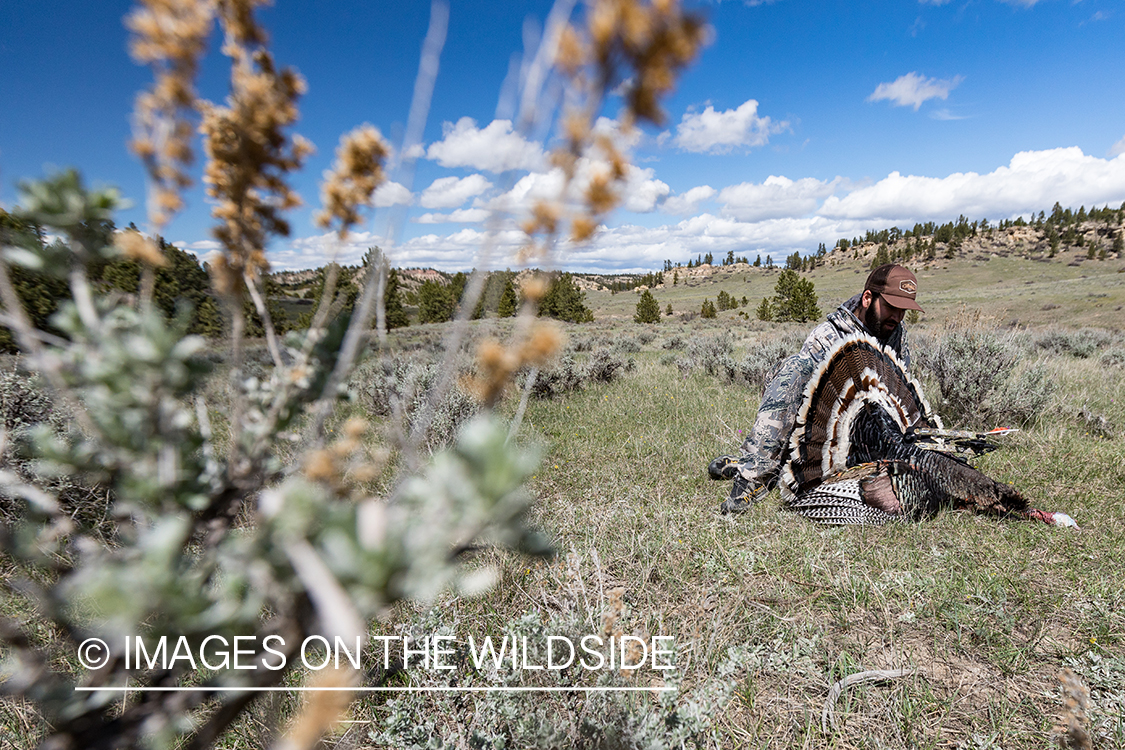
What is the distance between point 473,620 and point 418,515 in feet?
6.56

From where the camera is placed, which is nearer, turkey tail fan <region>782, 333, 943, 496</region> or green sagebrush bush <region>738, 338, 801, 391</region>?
turkey tail fan <region>782, 333, 943, 496</region>

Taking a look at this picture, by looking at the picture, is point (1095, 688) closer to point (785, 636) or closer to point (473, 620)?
point (785, 636)

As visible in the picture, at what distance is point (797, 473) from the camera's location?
3586mm

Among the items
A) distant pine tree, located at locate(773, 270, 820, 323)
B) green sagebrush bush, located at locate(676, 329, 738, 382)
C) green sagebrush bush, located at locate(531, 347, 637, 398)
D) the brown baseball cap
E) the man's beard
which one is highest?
the brown baseball cap

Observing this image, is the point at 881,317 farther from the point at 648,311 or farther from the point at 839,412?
the point at 648,311

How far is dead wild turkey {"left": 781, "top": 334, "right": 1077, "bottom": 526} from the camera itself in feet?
10.6

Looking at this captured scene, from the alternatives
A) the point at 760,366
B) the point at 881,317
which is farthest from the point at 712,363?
the point at 881,317

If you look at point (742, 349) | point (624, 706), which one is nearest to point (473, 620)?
point (624, 706)

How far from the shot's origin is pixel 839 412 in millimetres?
3621

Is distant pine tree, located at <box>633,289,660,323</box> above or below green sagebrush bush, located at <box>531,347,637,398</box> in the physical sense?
below

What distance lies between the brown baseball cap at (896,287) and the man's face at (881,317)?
5cm

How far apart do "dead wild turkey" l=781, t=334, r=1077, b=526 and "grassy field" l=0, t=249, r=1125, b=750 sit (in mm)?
159

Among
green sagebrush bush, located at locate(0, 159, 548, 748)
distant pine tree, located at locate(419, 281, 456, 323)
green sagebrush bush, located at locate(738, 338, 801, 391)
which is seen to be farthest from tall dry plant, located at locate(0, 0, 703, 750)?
distant pine tree, located at locate(419, 281, 456, 323)

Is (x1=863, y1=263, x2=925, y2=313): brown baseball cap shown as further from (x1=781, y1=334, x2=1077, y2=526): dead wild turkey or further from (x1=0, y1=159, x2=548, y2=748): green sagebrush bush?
(x1=0, y1=159, x2=548, y2=748): green sagebrush bush
